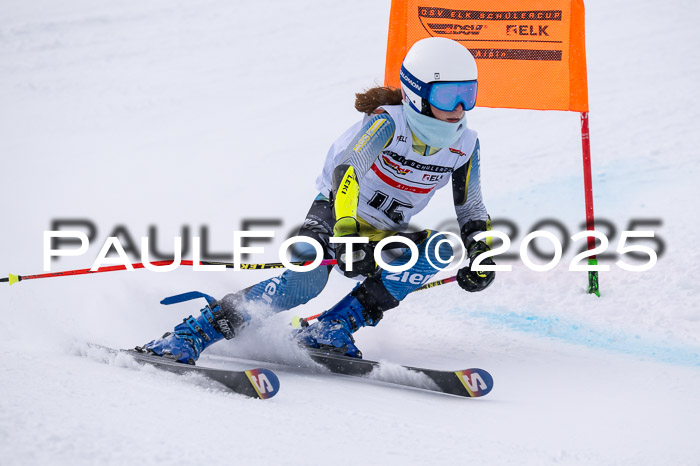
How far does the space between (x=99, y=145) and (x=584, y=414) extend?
8.25 m

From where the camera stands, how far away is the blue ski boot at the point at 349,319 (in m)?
3.59

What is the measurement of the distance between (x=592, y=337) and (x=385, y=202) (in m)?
1.47

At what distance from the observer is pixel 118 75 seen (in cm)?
1240

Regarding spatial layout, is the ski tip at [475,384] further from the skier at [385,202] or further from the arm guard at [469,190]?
the arm guard at [469,190]

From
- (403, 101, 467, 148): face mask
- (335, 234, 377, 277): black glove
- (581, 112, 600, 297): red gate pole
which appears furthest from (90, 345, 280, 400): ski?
(581, 112, 600, 297): red gate pole

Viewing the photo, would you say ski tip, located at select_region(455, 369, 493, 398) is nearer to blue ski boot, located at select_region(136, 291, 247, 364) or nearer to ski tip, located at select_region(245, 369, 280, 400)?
ski tip, located at select_region(245, 369, 280, 400)

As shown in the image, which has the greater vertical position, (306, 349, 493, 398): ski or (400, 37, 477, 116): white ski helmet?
(400, 37, 477, 116): white ski helmet

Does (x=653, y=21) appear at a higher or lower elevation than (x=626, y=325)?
higher

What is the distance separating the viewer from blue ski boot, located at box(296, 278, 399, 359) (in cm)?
359

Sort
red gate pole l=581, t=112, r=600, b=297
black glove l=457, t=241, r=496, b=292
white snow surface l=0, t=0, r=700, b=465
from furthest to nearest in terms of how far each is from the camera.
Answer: red gate pole l=581, t=112, r=600, b=297
black glove l=457, t=241, r=496, b=292
white snow surface l=0, t=0, r=700, b=465

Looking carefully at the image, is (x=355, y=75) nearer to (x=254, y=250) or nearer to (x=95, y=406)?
(x=254, y=250)

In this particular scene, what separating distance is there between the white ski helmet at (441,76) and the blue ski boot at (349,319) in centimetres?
100

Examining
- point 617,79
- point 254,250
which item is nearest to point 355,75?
point 617,79

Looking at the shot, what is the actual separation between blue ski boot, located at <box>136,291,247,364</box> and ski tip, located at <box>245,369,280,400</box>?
0.57 meters
